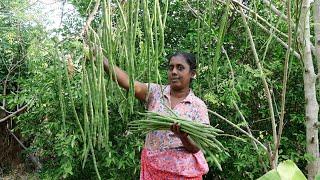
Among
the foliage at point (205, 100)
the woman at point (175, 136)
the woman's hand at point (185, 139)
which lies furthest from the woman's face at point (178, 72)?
the foliage at point (205, 100)

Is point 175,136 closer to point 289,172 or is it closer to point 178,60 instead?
point 178,60

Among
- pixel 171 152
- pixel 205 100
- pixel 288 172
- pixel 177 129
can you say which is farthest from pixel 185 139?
pixel 205 100

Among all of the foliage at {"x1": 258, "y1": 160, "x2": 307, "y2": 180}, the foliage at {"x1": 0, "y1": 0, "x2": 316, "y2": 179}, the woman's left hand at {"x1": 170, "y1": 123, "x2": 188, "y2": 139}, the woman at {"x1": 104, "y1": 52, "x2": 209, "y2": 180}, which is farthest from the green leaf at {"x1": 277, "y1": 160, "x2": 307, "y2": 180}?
the foliage at {"x1": 0, "y1": 0, "x2": 316, "y2": 179}

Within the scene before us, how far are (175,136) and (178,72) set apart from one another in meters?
0.28

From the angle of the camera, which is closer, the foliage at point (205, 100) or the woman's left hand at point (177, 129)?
the woman's left hand at point (177, 129)

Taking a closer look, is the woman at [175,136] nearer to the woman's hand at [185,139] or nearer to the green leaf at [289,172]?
the woman's hand at [185,139]

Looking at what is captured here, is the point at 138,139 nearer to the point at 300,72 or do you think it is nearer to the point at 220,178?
the point at 220,178

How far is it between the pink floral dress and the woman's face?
7cm

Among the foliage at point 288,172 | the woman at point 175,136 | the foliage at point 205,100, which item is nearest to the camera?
the foliage at point 288,172

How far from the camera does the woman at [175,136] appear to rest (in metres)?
2.12

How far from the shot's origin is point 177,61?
84.4 inches

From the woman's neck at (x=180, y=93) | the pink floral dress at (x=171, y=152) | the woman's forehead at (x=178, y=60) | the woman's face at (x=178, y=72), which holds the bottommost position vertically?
the pink floral dress at (x=171, y=152)

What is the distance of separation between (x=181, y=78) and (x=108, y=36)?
116 centimetres

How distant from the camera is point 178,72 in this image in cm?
213
